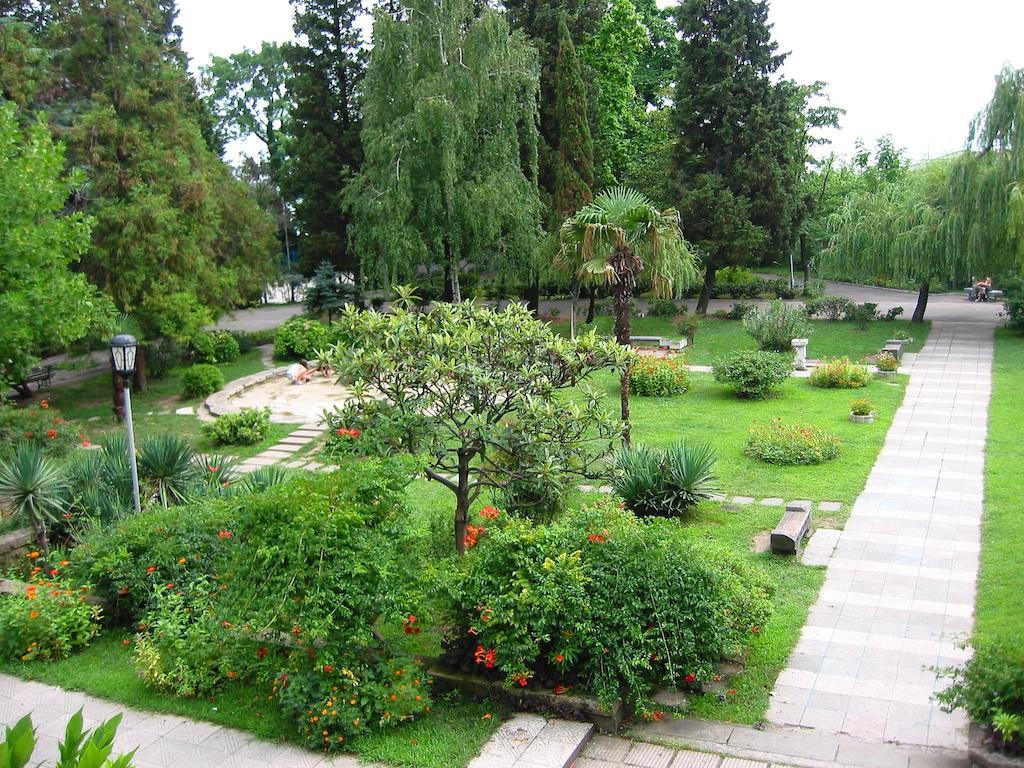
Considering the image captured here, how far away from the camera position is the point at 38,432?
520 inches

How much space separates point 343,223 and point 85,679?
943 inches

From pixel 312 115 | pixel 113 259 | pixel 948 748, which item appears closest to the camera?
pixel 948 748

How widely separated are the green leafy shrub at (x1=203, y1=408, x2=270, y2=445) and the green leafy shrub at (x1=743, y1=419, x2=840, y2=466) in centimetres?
896

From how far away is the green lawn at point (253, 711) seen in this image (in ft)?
20.4

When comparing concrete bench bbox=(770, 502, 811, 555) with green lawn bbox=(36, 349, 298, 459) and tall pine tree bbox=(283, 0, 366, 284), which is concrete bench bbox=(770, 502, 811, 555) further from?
tall pine tree bbox=(283, 0, 366, 284)

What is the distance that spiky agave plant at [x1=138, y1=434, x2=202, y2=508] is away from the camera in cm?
1141

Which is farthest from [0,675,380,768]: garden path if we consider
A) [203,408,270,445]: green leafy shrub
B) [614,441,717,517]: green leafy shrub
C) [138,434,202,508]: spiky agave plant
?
[203,408,270,445]: green leafy shrub

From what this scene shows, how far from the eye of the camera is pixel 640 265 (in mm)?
14297

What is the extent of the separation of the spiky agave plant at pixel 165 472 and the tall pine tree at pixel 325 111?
59.0ft

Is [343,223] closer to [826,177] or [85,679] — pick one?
[826,177]

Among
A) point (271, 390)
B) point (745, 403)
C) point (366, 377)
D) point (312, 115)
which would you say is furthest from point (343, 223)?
point (366, 377)

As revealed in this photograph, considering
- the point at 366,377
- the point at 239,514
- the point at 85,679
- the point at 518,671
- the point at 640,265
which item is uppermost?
the point at 640,265

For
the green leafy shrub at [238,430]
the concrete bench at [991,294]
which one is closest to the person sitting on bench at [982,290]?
the concrete bench at [991,294]

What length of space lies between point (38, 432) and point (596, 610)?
399 inches
